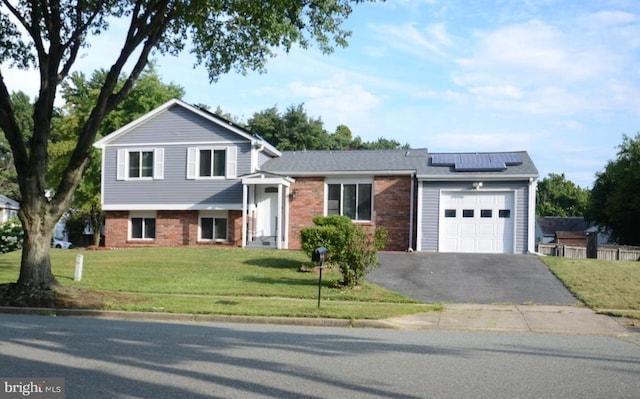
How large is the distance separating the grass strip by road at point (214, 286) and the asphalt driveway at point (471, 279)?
1.21m

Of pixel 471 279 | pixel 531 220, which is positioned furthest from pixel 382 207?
pixel 471 279

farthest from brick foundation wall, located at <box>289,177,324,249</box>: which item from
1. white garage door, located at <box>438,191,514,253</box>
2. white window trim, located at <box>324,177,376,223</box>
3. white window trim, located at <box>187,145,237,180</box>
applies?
white garage door, located at <box>438,191,514,253</box>

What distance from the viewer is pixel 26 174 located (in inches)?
571

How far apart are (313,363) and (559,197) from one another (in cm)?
9553

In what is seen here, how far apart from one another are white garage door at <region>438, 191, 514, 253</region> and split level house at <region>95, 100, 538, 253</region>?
0.13ft

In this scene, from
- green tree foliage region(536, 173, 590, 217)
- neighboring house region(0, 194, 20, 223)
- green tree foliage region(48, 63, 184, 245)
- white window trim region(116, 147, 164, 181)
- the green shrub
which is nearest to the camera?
white window trim region(116, 147, 164, 181)

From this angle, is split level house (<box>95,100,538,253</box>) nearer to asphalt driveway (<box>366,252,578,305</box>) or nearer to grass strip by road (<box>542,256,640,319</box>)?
asphalt driveway (<box>366,252,578,305</box>)

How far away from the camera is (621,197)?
39469 millimetres

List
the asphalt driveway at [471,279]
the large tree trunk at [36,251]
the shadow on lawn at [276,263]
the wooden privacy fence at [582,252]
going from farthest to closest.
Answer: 1. the wooden privacy fence at [582,252]
2. the shadow on lawn at [276,263]
3. the asphalt driveway at [471,279]
4. the large tree trunk at [36,251]

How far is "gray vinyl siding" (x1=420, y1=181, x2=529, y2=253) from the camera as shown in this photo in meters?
23.8

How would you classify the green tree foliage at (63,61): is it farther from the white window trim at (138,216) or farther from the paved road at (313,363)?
the white window trim at (138,216)

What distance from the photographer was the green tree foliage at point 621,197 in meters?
39.4

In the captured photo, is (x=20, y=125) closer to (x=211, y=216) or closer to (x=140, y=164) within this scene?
(x=140, y=164)

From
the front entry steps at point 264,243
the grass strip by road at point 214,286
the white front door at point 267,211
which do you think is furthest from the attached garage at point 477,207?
the white front door at point 267,211
